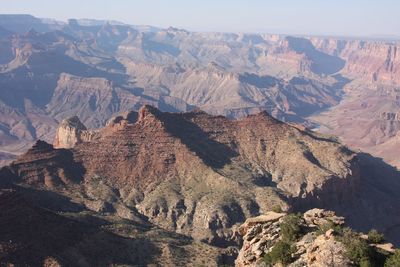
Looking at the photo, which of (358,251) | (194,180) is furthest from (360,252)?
(194,180)

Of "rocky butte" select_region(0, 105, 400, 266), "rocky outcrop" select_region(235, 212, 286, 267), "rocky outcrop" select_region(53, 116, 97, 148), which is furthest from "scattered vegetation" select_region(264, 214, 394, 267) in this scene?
"rocky outcrop" select_region(53, 116, 97, 148)

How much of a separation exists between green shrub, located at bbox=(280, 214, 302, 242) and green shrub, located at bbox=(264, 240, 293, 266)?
89cm

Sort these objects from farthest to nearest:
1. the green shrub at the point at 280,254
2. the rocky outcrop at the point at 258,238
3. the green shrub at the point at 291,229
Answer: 1. the rocky outcrop at the point at 258,238
2. the green shrub at the point at 291,229
3. the green shrub at the point at 280,254

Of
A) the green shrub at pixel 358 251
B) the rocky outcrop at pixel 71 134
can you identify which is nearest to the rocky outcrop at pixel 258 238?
the green shrub at pixel 358 251

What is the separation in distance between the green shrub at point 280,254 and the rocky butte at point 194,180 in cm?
4407

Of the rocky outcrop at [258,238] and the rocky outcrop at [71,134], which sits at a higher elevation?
the rocky outcrop at [258,238]

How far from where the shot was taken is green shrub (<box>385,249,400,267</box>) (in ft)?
136

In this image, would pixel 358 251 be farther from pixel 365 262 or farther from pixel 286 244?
pixel 286 244

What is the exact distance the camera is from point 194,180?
13038 cm

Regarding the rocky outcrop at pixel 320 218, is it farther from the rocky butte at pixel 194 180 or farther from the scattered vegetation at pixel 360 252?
the rocky butte at pixel 194 180

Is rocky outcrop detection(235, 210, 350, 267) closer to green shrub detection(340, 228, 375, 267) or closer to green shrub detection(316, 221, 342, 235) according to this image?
green shrub detection(340, 228, 375, 267)

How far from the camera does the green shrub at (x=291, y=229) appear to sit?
162 ft

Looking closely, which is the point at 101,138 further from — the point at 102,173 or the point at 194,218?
the point at 194,218

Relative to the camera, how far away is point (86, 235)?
3388 inches
